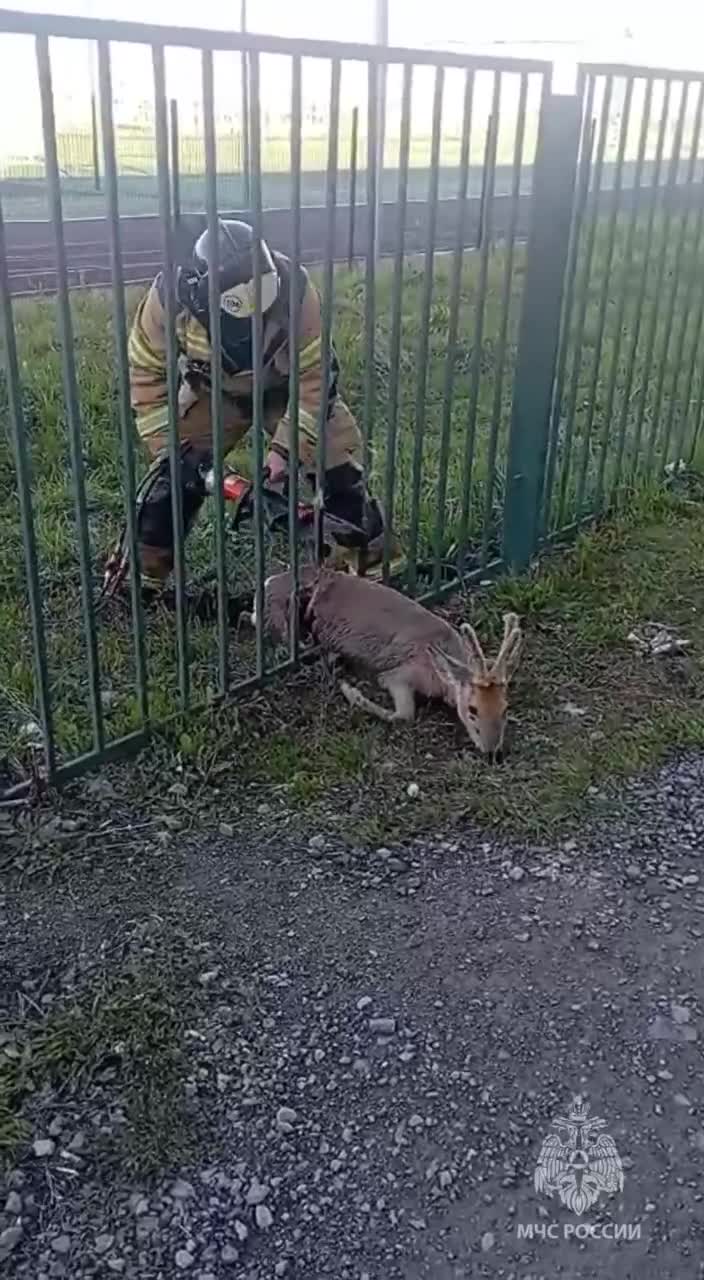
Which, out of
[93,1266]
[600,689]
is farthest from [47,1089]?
[600,689]

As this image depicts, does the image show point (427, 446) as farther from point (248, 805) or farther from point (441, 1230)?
point (441, 1230)

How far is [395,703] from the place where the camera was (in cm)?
389

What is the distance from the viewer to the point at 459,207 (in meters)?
4.11

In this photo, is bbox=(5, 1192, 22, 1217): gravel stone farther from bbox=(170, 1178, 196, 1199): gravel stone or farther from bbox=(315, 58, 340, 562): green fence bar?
bbox=(315, 58, 340, 562): green fence bar

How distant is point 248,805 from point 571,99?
9.21ft

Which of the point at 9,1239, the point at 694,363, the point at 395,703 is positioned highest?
the point at 694,363

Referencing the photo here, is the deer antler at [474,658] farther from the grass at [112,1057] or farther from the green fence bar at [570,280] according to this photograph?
the green fence bar at [570,280]

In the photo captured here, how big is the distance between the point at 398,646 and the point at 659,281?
2610mm

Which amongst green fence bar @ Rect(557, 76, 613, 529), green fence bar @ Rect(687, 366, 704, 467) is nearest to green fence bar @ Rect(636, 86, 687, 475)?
green fence bar @ Rect(687, 366, 704, 467)

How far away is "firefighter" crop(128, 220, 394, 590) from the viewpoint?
3.91 m

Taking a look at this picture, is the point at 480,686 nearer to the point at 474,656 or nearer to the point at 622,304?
the point at 474,656

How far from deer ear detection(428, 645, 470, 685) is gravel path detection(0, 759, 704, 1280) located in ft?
1.86

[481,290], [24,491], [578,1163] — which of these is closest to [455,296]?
[481,290]

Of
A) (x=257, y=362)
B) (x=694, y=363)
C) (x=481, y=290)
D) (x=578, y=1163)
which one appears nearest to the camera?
(x=578, y=1163)
